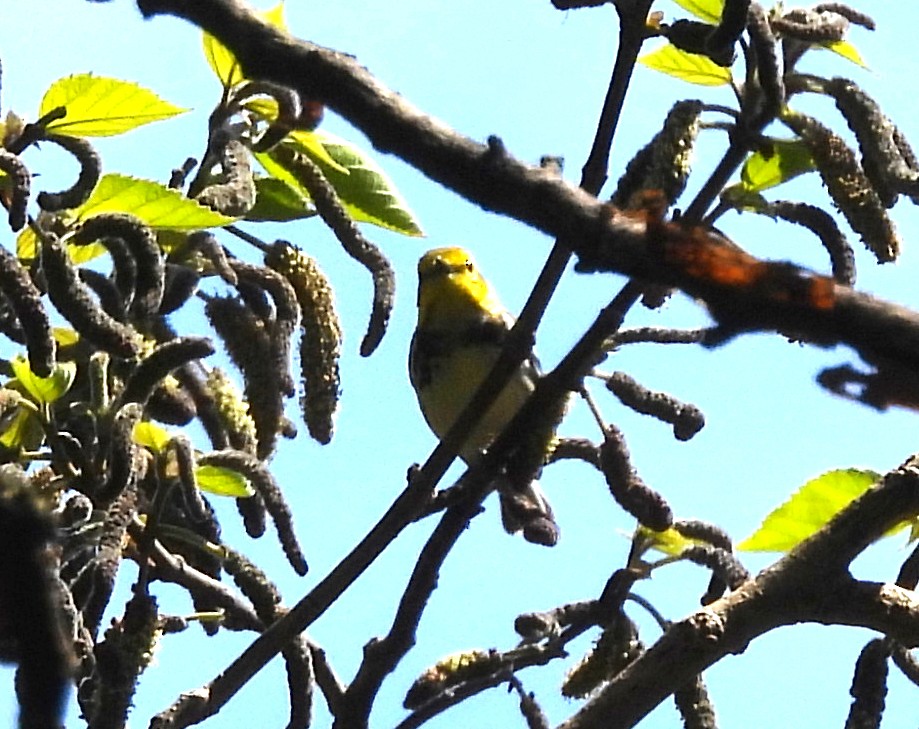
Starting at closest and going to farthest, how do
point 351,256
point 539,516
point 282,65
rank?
point 282,65, point 351,256, point 539,516

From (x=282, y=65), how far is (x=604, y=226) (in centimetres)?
18

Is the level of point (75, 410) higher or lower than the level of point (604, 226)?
higher

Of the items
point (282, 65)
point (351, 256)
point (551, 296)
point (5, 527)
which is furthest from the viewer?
point (351, 256)

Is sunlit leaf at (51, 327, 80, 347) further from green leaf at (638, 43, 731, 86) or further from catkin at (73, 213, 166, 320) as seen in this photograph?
green leaf at (638, 43, 731, 86)

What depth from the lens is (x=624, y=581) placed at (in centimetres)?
195

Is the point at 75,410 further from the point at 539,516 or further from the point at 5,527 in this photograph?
the point at 5,527

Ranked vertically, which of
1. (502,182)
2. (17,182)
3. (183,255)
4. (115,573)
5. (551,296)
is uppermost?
(183,255)

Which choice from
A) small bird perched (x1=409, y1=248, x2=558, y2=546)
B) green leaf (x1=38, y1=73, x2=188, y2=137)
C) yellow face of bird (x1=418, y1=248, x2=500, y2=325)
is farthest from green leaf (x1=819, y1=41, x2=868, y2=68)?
yellow face of bird (x1=418, y1=248, x2=500, y2=325)

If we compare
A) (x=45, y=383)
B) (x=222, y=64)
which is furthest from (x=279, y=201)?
(x=45, y=383)

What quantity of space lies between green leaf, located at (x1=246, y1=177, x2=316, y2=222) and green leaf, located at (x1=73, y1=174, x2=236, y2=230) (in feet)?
0.89

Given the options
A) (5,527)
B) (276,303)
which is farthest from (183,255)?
(5,527)

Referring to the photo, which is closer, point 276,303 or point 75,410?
point 75,410

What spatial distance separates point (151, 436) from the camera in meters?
1.84

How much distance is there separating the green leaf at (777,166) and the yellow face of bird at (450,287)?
7.10 ft
